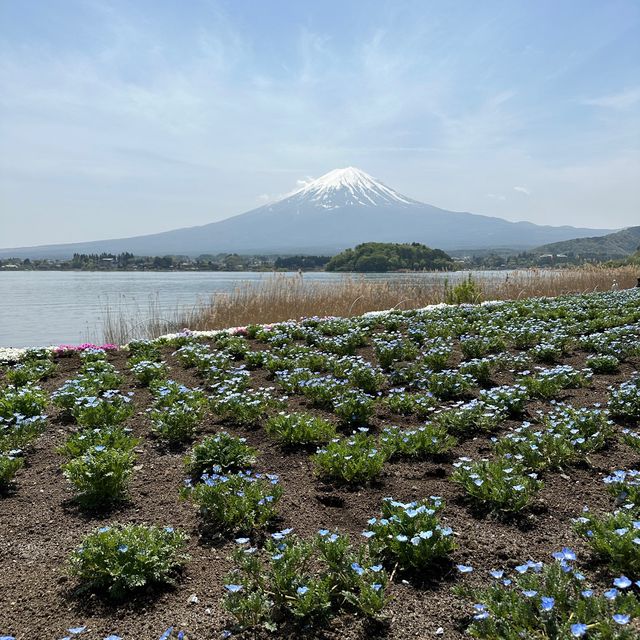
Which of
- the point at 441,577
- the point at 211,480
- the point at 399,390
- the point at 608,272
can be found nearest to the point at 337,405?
the point at 399,390

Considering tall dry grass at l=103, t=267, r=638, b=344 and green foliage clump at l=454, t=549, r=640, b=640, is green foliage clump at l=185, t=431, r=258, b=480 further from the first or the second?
tall dry grass at l=103, t=267, r=638, b=344

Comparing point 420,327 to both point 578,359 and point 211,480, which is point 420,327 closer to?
point 578,359

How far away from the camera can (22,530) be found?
3.48m

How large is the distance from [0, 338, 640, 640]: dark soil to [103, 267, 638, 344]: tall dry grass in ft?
31.4

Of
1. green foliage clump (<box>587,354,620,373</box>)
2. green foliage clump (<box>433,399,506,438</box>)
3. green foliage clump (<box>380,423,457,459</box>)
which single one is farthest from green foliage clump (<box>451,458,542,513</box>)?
green foliage clump (<box>587,354,620,373</box>)

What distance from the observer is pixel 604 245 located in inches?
3743

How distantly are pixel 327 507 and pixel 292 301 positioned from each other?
465 inches

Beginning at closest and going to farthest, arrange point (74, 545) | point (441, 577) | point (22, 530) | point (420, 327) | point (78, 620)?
point (78, 620) < point (441, 577) < point (74, 545) < point (22, 530) < point (420, 327)

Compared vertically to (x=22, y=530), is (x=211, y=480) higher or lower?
higher

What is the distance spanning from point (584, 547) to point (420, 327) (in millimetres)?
6878

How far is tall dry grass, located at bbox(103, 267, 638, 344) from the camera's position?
14648 mm

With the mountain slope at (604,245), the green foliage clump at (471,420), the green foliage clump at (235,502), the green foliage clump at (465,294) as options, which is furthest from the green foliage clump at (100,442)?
the mountain slope at (604,245)

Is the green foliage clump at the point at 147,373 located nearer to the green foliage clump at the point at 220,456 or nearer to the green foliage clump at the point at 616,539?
the green foliage clump at the point at 220,456

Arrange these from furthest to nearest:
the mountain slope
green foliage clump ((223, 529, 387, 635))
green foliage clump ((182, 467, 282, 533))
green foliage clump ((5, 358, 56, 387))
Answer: the mountain slope < green foliage clump ((5, 358, 56, 387)) < green foliage clump ((182, 467, 282, 533)) < green foliage clump ((223, 529, 387, 635))
